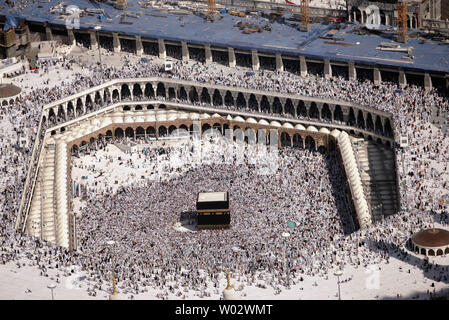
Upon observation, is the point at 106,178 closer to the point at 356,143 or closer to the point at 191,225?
the point at 191,225

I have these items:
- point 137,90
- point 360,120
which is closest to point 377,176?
point 360,120

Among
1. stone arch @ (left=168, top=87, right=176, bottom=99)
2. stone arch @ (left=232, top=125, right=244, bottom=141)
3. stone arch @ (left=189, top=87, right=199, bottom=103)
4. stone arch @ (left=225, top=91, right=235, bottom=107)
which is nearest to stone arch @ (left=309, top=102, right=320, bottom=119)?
stone arch @ (left=232, top=125, right=244, bottom=141)

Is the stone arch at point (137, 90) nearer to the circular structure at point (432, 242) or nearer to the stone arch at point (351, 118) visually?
A: the stone arch at point (351, 118)

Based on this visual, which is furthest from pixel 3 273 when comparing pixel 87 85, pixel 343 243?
pixel 87 85

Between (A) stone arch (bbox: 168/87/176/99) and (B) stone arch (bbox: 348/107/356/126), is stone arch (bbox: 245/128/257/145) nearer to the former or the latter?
(A) stone arch (bbox: 168/87/176/99)

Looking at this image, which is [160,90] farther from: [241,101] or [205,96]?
[241,101]

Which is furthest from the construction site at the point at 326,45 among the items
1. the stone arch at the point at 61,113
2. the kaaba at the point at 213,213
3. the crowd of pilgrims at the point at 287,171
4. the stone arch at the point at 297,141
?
the kaaba at the point at 213,213

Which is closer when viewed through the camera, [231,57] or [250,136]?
[250,136]
